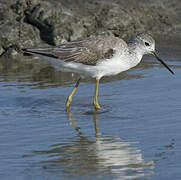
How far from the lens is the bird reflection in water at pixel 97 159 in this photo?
5777 millimetres

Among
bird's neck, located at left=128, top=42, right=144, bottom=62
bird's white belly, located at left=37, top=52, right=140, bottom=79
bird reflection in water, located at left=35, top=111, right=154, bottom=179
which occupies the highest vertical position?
bird's neck, located at left=128, top=42, right=144, bottom=62

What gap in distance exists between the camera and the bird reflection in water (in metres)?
5.78

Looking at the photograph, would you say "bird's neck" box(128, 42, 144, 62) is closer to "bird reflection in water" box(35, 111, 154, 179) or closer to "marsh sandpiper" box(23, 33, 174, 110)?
"marsh sandpiper" box(23, 33, 174, 110)

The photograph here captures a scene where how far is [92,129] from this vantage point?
7.64 m

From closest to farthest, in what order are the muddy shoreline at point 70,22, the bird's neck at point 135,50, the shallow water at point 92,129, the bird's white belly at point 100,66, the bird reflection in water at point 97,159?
the bird reflection in water at point 97,159 → the shallow water at point 92,129 → the bird's white belly at point 100,66 → the bird's neck at point 135,50 → the muddy shoreline at point 70,22

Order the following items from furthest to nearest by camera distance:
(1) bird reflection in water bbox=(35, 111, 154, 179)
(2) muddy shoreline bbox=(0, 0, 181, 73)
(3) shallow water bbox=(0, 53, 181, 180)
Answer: (2) muddy shoreline bbox=(0, 0, 181, 73), (3) shallow water bbox=(0, 53, 181, 180), (1) bird reflection in water bbox=(35, 111, 154, 179)

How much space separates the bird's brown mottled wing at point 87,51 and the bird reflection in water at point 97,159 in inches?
88.0

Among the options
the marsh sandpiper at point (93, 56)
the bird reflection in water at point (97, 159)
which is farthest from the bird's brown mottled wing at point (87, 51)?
the bird reflection in water at point (97, 159)

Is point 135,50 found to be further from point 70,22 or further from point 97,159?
point 70,22

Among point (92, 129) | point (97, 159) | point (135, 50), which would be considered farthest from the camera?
point (135, 50)

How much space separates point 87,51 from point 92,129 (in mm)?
2136

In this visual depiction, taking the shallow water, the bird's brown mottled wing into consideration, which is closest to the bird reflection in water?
the shallow water

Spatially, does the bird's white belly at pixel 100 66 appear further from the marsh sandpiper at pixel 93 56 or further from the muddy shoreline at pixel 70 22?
the muddy shoreline at pixel 70 22

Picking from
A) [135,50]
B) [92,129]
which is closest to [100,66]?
[135,50]
